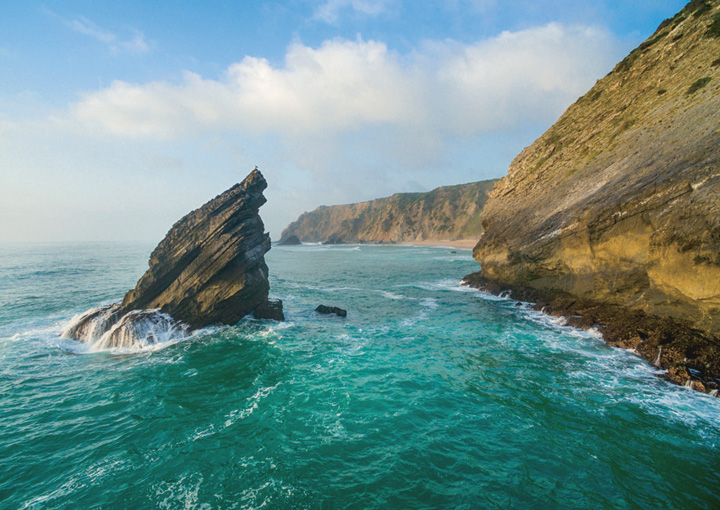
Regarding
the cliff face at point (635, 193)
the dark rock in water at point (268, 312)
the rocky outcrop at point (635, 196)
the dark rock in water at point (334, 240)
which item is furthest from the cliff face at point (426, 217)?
the dark rock in water at point (268, 312)

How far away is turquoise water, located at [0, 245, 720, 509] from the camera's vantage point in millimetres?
9211

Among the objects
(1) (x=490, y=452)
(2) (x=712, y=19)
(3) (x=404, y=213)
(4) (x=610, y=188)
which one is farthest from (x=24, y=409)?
(3) (x=404, y=213)

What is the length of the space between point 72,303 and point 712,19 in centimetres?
6730

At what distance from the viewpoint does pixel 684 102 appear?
78.0ft

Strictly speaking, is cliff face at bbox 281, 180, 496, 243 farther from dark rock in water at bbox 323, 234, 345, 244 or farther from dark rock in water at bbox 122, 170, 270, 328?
dark rock in water at bbox 122, 170, 270, 328

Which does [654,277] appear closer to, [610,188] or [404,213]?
[610,188]

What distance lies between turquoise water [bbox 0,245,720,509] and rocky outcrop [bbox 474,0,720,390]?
15.7ft

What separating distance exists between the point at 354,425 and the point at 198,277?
1865cm

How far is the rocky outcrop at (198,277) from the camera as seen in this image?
24.5 m

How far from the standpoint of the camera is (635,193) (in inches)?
832

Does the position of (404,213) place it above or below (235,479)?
above

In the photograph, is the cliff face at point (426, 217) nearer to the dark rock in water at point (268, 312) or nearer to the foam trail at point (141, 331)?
the dark rock in water at point (268, 312)

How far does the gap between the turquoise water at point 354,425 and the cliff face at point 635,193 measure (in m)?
5.16

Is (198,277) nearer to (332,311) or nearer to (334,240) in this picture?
(332,311)
